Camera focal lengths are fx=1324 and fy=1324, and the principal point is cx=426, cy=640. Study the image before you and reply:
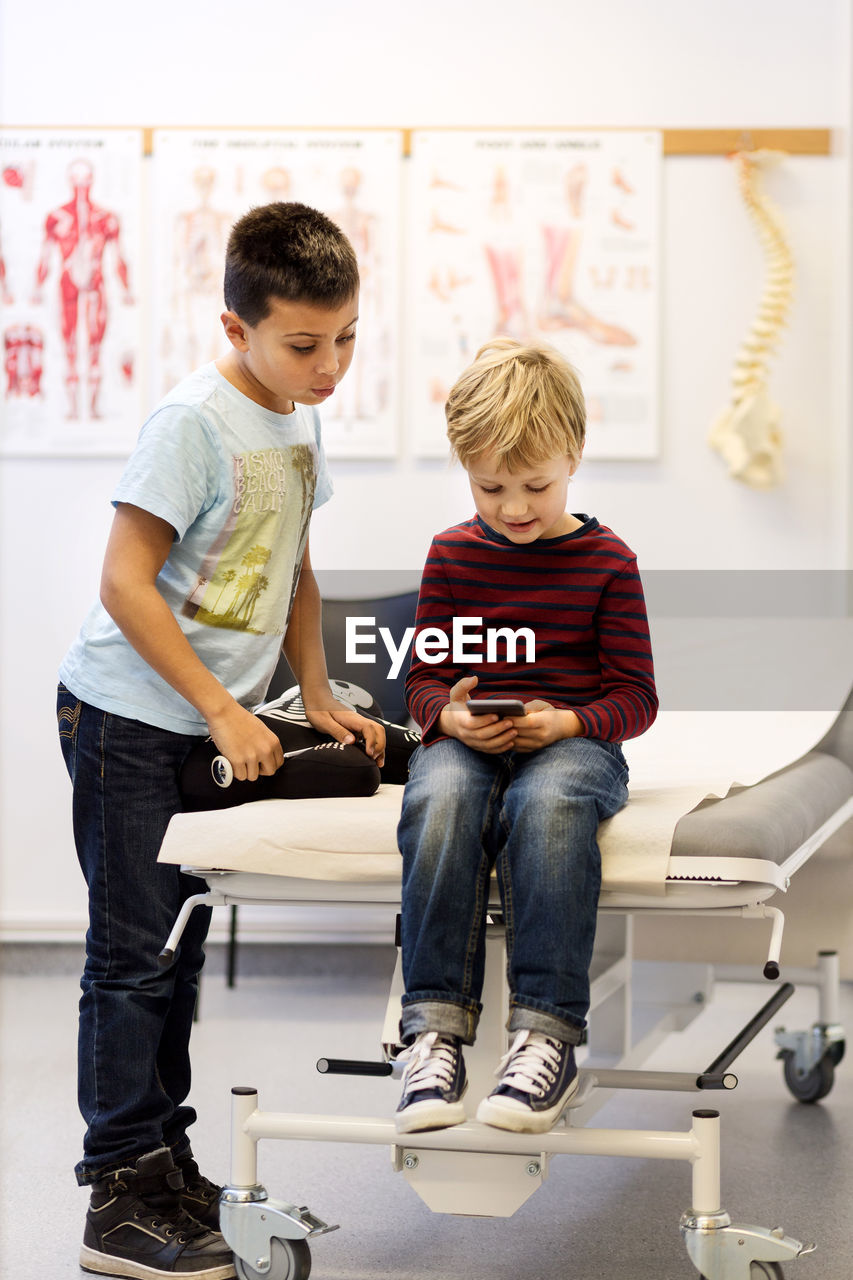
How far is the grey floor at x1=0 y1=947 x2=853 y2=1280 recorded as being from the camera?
4.48 feet

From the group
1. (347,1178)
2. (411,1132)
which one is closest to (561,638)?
(411,1132)

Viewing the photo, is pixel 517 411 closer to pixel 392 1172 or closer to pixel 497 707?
pixel 497 707

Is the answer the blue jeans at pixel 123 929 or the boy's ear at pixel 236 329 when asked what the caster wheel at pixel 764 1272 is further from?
the boy's ear at pixel 236 329

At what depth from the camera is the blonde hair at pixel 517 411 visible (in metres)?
1.19

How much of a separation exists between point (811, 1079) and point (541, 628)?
3.32ft

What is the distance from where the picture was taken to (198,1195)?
54.0 inches

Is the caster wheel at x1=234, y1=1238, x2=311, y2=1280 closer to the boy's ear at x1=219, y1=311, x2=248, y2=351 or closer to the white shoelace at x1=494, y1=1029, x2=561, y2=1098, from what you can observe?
the white shoelace at x1=494, y1=1029, x2=561, y2=1098

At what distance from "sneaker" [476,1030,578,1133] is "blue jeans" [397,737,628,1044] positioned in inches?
0.6

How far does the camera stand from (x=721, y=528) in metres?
2.58

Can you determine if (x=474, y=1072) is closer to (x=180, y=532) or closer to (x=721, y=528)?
(x=180, y=532)

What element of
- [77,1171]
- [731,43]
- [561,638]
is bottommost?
[77,1171]

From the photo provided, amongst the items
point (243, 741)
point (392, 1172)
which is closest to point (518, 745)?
point (243, 741)

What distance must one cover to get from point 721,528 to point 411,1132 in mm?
1739

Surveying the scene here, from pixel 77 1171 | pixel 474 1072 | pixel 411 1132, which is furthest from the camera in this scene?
pixel 77 1171
